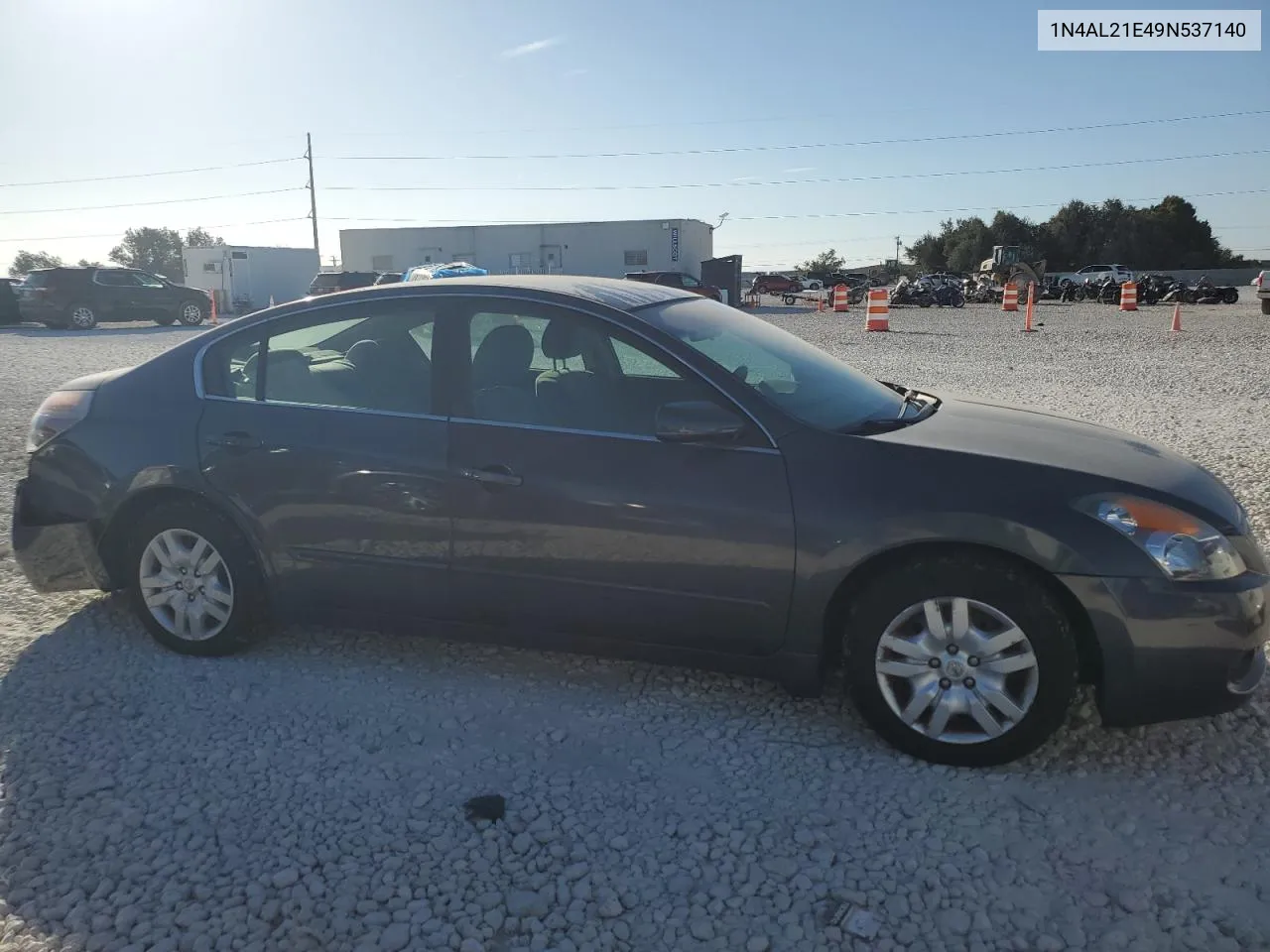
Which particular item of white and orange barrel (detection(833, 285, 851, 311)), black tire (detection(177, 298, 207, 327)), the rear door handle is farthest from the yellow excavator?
the rear door handle

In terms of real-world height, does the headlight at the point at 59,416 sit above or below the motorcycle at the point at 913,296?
below

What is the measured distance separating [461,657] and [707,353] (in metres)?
1.64

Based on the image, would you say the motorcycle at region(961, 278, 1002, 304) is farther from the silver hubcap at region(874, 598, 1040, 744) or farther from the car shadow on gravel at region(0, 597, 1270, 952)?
the silver hubcap at region(874, 598, 1040, 744)

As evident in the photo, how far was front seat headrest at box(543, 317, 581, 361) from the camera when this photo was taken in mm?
3691

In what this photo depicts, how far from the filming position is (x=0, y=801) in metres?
2.97

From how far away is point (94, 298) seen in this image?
85.3 feet

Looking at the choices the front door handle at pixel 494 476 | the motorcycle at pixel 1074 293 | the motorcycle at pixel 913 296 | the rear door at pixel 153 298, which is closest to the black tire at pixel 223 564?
the front door handle at pixel 494 476

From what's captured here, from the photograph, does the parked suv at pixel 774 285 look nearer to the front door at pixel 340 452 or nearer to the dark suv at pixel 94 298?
the dark suv at pixel 94 298

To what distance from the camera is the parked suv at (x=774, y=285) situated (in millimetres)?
50562

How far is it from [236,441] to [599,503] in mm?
1572

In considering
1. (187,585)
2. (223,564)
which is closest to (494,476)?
(223,564)

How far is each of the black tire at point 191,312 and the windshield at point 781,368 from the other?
2746 centimetres

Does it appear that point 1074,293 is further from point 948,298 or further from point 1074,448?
point 1074,448

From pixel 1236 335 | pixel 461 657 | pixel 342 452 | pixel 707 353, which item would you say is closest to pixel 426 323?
pixel 342 452
